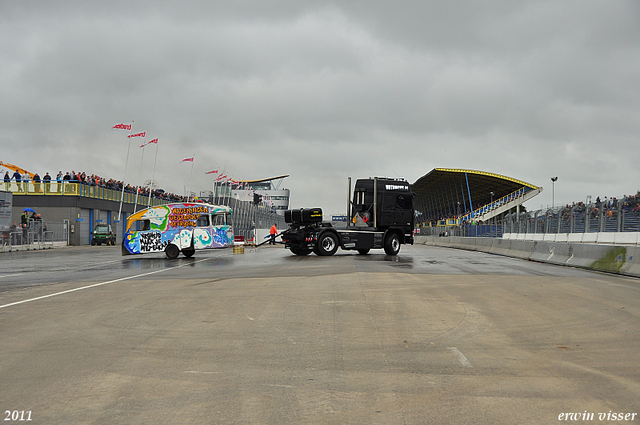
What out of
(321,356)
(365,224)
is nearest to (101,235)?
(365,224)

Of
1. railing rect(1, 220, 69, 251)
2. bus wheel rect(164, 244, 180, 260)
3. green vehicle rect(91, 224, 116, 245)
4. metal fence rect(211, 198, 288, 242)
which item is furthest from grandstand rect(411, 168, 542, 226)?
bus wheel rect(164, 244, 180, 260)

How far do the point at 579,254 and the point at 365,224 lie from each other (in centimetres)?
919

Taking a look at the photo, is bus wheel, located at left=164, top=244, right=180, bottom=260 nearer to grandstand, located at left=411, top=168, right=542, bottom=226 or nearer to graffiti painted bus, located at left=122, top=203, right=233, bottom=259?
graffiti painted bus, located at left=122, top=203, right=233, bottom=259

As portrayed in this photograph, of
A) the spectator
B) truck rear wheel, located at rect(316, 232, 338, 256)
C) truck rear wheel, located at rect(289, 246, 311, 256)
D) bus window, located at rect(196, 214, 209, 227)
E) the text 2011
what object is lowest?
the text 2011

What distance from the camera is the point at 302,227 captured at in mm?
24969

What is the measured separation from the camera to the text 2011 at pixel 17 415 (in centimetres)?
400

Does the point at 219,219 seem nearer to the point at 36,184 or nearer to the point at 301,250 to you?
the point at 301,250

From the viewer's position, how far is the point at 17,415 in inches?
160

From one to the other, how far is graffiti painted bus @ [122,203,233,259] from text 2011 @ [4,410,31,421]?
2080cm

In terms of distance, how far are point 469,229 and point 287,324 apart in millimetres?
36576

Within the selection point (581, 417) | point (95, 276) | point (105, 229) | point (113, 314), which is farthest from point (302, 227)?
point (105, 229)

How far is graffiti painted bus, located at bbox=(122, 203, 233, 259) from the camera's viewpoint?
24.6 m

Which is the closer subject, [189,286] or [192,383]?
[192,383]

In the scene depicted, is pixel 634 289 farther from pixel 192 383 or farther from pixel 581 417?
pixel 192 383
